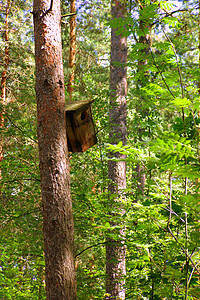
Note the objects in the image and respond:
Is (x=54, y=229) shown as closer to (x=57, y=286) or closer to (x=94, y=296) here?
(x=57, y=286)

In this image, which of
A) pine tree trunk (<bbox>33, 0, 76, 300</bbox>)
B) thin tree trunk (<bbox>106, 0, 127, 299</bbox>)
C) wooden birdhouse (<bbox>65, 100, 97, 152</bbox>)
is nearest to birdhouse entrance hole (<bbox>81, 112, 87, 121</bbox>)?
wooden birdhouse (<bbox>65, 100, 97, 152</bbox>)

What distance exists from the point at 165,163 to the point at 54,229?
1470mm

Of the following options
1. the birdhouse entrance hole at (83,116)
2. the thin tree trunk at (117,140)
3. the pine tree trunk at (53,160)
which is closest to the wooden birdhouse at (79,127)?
the birdhouse entrance hole at (83,116)

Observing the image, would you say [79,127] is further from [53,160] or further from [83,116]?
[53,160]

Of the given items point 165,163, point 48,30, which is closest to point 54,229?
point 165,163

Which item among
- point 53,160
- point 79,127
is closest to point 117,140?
point 79,127

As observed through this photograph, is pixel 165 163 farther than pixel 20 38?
No

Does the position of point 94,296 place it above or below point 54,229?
below

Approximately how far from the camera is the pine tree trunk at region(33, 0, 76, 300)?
8.23 feet

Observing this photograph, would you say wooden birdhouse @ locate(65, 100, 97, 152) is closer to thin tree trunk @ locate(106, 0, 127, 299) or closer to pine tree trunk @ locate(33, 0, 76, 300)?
pine tree trunk @ locate(33, 0, 76, 300)

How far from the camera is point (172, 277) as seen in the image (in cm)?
172

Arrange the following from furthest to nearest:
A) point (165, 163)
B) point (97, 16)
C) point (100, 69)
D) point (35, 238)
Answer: point (100, 69), point (97, 16), point (35, 238), point (165, 163)

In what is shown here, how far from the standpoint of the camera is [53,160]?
265 centimetres

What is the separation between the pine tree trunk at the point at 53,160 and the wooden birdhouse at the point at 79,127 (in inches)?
10.9
